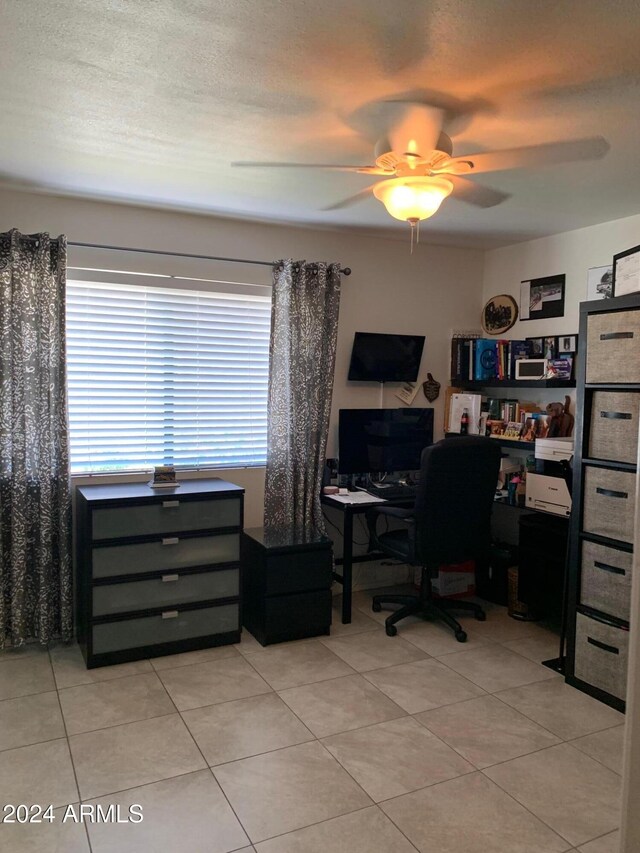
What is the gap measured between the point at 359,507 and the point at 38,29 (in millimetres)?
2729

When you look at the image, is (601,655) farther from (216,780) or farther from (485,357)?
(485,357)

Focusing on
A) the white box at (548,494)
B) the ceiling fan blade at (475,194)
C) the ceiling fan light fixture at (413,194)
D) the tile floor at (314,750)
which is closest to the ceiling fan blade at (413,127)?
the ceiling fan light fixture at (413,194)

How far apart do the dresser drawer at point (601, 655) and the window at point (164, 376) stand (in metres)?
2.13

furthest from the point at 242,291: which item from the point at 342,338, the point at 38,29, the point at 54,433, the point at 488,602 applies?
the point at 488,602

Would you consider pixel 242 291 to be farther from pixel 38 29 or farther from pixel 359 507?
pixel 38 29

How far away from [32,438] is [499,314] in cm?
321

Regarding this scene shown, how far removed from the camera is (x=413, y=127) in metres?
2.26

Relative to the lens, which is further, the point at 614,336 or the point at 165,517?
the point at 165,517

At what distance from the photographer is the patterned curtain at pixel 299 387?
3.99 m

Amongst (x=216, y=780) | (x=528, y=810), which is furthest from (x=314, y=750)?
(x=528, y=810)

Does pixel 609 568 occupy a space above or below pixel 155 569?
above

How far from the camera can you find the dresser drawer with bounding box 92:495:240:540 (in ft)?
10.6

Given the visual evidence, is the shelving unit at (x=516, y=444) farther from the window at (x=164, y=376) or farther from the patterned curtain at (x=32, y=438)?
the patterned curtain at (x=32, y=438)

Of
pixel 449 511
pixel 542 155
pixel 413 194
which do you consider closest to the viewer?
pixel 413 194
